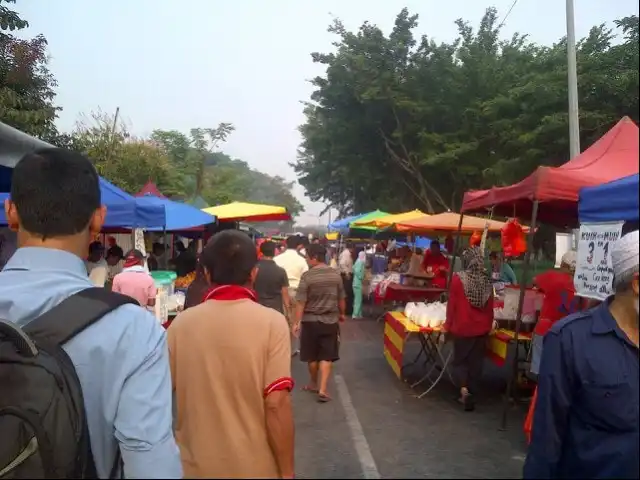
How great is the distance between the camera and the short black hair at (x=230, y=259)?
2.77 meters

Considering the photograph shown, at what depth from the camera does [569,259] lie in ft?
19.4

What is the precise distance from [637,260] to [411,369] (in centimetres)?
712

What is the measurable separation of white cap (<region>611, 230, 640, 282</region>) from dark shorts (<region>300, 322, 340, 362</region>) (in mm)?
5347

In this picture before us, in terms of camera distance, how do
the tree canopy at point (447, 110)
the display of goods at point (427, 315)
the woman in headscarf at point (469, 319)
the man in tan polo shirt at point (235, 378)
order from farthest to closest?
the display of goods at point (427, 315) → the woman in headscarf at point (469, 319) → the tree canopy at point (447, 110) → the man in tan polo shirt at point (235, 378)

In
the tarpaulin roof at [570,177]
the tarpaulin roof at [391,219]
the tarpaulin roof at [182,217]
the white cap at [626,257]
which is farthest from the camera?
the tarpaulin roof at [391,219]

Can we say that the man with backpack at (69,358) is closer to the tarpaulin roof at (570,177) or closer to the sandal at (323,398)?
the tarpaulin roof at (570,177)

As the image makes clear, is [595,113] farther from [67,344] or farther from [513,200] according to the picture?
[67,344]

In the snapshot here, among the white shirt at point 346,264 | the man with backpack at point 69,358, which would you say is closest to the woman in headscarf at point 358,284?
the white shirt at point 346,264

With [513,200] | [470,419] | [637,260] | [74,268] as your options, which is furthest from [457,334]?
[74,268]

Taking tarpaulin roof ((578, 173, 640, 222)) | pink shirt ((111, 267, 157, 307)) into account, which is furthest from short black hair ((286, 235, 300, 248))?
tarpaulin roof ((578, 173, 640, 222))

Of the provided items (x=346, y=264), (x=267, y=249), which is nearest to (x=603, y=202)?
(x=267, y=249)

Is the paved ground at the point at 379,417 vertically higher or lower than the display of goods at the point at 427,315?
lower

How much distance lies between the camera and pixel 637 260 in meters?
1.71

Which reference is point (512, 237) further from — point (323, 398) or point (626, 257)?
point (626, 257)
